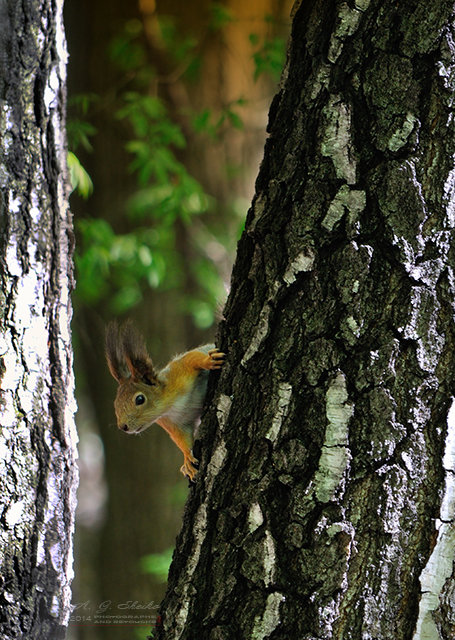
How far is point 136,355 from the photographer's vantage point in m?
1.48

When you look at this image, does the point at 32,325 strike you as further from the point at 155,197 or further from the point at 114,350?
the point at 155,197

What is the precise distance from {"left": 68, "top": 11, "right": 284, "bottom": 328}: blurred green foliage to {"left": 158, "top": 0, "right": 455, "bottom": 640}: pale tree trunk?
205 centimetres

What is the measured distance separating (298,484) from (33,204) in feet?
1.76

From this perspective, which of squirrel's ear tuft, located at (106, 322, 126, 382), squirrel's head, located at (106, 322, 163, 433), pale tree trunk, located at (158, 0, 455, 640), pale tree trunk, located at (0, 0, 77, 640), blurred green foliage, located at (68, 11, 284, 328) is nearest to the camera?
pale tree trunk, located at (158, 0, 455, 640)

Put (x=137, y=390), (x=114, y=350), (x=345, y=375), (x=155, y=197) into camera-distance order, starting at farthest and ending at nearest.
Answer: (x=155, y=197) < (x=137, y=390) < (x=114, y=350) < (x=345, y=375)

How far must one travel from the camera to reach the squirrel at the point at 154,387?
1410mm

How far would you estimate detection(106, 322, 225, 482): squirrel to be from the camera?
1.41 metres

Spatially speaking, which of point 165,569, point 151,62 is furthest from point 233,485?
point 151,62

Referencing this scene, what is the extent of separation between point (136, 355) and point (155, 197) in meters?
1.85

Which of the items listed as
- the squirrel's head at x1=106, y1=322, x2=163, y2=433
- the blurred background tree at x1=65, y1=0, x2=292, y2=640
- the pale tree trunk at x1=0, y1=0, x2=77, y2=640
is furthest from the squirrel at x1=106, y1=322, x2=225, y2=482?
the blurred background tree at x1=65, y1=0, x2=292, y2=640

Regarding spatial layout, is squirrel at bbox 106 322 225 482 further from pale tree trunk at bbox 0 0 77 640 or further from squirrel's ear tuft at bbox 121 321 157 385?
pale tree trunk at bbox 0 0 77 640

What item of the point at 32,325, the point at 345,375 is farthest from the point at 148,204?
the point at 345,375

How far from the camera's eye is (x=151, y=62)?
3502 millimetres

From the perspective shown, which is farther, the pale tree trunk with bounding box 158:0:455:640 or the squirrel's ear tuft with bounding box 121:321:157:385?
the squirrel's ear tuft with bounding box 121:321:157:385
